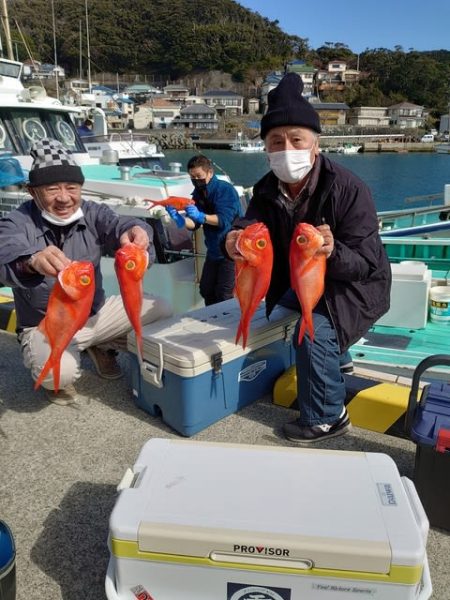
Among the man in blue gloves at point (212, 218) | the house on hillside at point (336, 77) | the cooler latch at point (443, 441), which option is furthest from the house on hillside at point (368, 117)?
the cooler latch at point (443, 441)

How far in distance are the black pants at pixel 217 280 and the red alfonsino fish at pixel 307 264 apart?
2.99 meters

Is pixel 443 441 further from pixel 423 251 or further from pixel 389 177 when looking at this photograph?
pixel 389 177

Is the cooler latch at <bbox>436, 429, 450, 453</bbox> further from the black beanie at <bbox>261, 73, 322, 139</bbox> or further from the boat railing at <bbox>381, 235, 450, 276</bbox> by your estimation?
the boat railing at <bbox>381, 235, 450, 276</bbox>

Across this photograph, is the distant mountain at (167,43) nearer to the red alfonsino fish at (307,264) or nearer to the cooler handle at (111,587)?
the red alfonsino fish at (307,264)

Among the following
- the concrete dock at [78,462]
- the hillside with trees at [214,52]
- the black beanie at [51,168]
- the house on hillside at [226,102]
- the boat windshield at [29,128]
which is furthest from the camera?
the hillside with trees at [214,52]

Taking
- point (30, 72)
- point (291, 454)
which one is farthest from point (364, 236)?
point (30, 72)

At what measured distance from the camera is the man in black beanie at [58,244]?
2885 mm

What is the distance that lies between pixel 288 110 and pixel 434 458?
6.26 feet

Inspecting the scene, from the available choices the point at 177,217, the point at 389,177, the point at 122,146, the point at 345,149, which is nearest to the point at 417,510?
the point at 177,217

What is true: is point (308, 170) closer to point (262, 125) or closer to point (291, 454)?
point (262, 125)

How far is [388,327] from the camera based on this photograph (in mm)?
6535

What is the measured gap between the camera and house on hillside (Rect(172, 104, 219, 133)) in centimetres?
9338

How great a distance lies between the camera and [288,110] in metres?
2.67

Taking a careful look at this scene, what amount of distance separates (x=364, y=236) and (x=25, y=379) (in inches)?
111
